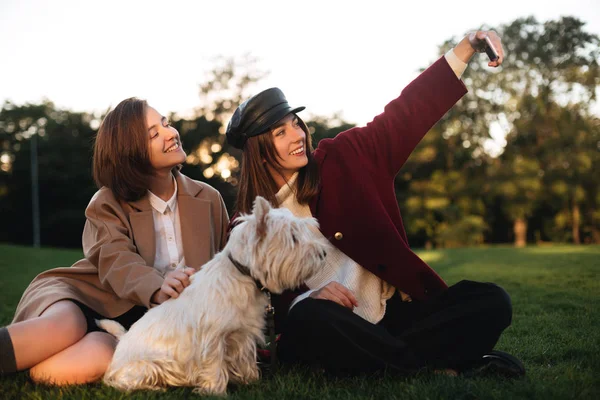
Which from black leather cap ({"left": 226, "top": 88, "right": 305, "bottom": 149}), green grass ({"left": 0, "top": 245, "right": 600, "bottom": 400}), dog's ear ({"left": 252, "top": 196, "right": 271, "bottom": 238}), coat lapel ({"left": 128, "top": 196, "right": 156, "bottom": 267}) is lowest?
green grass ({"left": 0, "top": 245, "right": 600, "bottom": 400})

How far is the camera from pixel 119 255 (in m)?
4.02

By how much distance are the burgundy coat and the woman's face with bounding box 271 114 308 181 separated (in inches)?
7.3

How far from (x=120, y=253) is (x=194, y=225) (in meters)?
0.68

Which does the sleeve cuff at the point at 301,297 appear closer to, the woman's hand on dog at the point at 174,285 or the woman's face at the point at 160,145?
the woman's hand on dog at the point at 174,285

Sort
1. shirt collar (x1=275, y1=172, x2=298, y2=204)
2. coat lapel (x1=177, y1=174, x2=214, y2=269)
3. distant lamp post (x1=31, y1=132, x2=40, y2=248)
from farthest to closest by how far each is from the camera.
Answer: distant lamp post (x1=31, y1=132, x2=40, y2=248), coat lapel (x1=177, y1=174, x2=214, y2=269), shirt collar (x1=275, y1=172, x2=298, y2=204)

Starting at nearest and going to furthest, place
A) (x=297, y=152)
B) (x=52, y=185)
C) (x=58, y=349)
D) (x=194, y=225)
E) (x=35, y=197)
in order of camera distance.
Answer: (x=58, y=349) < (x=297, y=152) < (x=194, y=225) < (x=35, y=197) < (x=52, y=185)

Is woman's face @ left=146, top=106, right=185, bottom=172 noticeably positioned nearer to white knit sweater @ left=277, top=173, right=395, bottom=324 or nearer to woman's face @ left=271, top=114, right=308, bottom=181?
woman's face @ left=271, top=114, right=308, bottom=181

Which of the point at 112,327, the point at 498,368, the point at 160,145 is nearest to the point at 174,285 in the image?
the point at 112,327

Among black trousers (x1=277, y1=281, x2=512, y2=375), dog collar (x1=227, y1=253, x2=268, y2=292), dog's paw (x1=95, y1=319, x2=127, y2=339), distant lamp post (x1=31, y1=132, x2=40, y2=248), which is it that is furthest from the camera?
distant lamp post (x1=31, y1=132, x2=40, y2=248)

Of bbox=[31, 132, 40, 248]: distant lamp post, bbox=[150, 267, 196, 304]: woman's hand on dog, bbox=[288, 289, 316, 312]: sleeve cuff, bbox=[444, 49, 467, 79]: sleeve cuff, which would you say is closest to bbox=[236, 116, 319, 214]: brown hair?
bbox=[288, 289, 316, 312]: sleeve cuff

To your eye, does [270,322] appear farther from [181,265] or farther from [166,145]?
[166,145]

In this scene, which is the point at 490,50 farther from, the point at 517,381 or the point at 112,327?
the point at 112,327

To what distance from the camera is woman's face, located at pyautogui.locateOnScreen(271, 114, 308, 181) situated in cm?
423

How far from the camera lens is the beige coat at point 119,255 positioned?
12.9 feet
